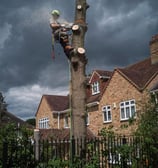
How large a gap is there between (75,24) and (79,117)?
243cm

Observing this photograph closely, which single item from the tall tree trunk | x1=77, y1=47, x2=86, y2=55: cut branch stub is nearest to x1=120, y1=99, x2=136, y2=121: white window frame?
the tall tree trunk

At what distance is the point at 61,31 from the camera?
8.16 m

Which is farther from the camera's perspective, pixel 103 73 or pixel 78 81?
pixel 103 73

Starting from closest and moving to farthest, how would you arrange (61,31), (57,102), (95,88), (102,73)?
(61,31), (102,73), (95,88), (57,102)

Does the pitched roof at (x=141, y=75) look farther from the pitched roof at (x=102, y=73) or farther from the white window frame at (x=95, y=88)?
the white window frame at (x=95, y=88)

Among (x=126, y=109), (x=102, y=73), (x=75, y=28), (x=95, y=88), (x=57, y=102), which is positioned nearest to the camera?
(x=75, y=28)

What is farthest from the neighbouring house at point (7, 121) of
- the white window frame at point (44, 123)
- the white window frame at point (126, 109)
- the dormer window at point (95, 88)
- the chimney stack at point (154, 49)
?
the chimney stack at point (154, 49)

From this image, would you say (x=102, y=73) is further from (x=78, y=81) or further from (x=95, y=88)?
(x=78, y=81)

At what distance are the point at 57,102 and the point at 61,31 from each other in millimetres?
30537

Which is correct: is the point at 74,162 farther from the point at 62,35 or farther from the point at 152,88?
the point at 152,88

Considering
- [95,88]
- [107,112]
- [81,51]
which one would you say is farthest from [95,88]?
[81,51]

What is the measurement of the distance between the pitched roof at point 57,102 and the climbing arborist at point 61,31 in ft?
89.3

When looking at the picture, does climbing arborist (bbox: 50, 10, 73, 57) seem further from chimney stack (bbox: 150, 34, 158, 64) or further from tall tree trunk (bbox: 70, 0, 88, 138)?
chimney stack (bbox: 150, 34, 158, 64)

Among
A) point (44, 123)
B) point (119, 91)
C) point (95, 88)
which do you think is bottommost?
point (44, 123)
